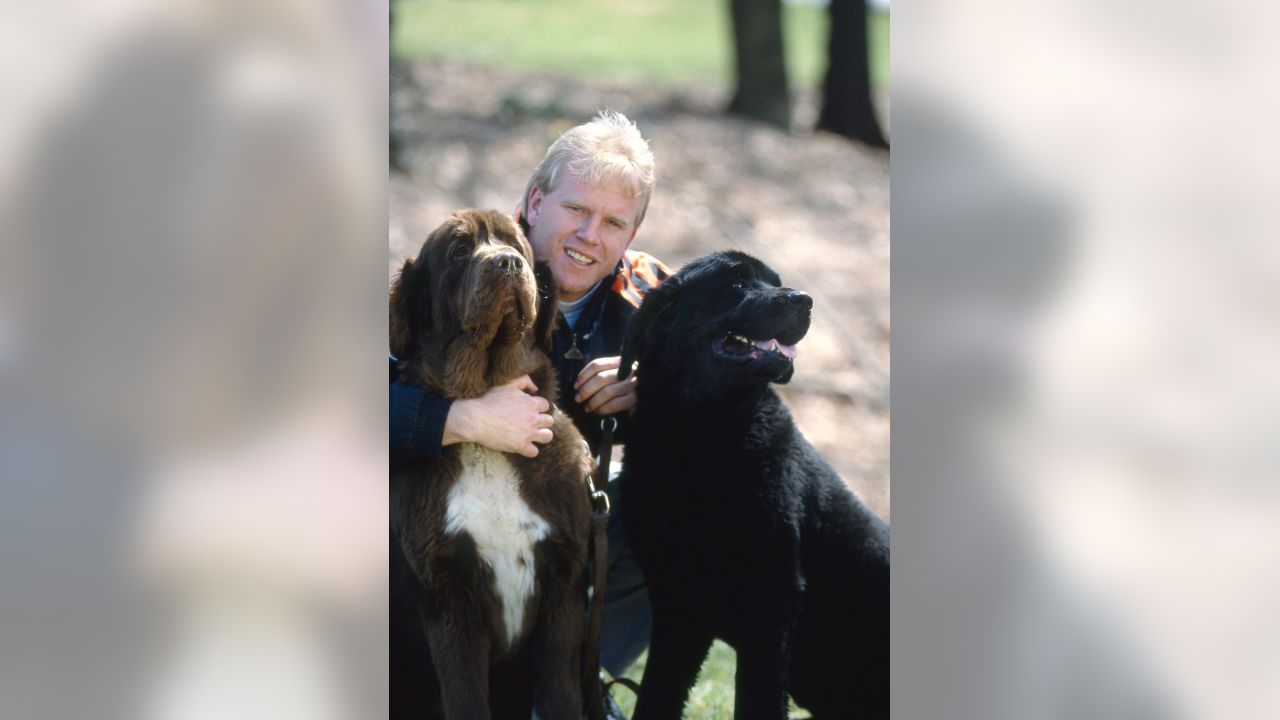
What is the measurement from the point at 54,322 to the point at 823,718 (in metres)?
2.44

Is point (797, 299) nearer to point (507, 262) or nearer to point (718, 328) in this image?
point (718, 328)

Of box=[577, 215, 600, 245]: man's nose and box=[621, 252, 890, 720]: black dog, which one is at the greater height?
box=[577, 215, 600, 245]: man's nose

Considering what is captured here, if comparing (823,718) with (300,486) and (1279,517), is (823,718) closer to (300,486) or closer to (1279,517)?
(1279,517)

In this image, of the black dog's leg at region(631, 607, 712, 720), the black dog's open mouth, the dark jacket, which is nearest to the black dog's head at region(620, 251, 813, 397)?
the black dog's open mouth

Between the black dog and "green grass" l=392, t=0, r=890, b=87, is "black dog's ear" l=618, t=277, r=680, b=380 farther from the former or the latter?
"green grass" l=392, t=0, r=890, b=87

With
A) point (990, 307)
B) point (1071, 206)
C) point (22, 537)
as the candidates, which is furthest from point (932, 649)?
point (22, 537)

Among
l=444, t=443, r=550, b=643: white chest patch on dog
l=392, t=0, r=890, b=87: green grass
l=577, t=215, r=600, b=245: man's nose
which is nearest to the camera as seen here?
l=444, t=443, r=550, b=643: white chest patch on dog

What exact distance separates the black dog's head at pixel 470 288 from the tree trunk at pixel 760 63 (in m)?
2.45

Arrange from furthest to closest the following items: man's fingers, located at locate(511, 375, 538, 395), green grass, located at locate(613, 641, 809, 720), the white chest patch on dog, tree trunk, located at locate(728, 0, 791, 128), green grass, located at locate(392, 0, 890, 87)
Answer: green grass, located at locate(392, 0, 890, 87) → tree trunk, located at locate(728, 0, 791, 128) → green grass, located at locate(613, 641, 809, 720) → man's fingers, located at locate(511, 375, 538, 395) → the white chest patch on dog

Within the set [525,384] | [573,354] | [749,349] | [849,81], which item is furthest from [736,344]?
[849,81]

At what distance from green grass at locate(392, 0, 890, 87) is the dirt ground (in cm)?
14

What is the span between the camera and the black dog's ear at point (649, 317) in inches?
123

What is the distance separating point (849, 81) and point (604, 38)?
1.35 meters

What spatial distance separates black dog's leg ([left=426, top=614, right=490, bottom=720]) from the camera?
9.16 feet
